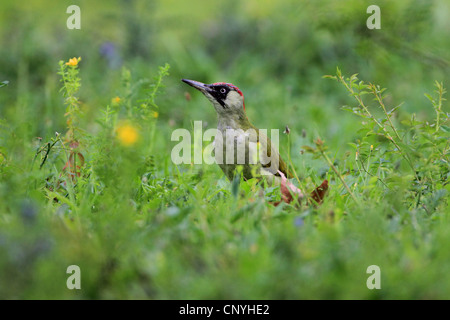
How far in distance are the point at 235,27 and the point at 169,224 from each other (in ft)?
18.7

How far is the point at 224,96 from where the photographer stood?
4473 mm

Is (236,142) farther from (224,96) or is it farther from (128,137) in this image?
(128,137)

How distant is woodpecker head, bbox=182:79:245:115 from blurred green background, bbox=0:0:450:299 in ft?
0.79

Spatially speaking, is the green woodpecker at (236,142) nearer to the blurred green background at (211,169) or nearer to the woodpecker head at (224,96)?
the woodpecker head at (224,96)

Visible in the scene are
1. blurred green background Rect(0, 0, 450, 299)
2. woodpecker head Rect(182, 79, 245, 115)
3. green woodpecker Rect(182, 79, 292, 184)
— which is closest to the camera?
blurred green background Rect(0, 0, 450, 299)

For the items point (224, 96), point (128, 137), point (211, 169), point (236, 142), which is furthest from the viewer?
point (211, 169)

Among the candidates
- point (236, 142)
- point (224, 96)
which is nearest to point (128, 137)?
point (236, 142)

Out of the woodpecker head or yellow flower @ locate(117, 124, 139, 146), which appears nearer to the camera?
yellow flower @ locate(117, 124, 139, 146)

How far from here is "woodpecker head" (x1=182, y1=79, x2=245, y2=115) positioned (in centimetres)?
446

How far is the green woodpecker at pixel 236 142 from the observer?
4.15m

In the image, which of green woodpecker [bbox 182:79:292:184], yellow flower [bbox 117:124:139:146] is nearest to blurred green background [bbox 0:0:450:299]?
yellow flower [bbox 117:124:139:146]

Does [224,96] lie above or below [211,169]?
above

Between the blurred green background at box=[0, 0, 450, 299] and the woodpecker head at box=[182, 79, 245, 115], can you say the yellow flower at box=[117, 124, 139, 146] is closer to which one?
the blurred green background at box=[0, 0, 450, 299]

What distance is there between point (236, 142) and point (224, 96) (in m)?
0.44
